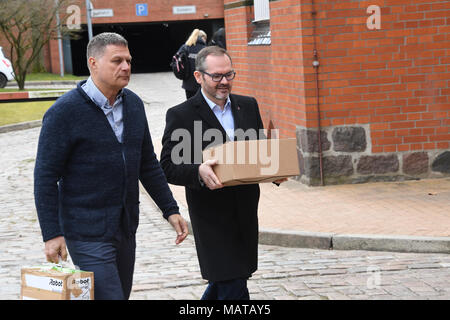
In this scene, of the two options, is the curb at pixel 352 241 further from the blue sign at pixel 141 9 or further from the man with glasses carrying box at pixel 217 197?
the blue sign at pixel 141 9

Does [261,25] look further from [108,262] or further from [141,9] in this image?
A: [141,9]

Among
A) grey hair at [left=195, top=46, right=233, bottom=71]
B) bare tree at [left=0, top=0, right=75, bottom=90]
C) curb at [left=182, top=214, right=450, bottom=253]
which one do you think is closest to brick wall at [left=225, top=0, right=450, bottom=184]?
curb at [left=182, top=214, right=450, bottom=253]

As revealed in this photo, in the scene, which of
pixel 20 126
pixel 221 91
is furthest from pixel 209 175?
pixel 20 126

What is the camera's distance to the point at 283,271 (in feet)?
23.8

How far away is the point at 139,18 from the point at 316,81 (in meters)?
36.8

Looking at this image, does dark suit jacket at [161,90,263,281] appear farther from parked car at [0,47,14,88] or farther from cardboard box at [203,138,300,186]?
parked car at [0,47,14,88]

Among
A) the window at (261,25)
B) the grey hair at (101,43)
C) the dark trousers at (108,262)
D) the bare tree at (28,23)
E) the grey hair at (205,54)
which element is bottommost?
the dark trousers at (108,262)

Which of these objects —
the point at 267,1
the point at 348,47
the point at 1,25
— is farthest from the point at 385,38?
the point at 1,25

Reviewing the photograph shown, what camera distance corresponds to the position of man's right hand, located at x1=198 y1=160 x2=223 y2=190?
4.61 meters

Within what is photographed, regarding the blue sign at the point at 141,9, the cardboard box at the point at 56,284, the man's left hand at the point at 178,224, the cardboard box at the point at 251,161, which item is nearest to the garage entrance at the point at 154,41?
the blue sign at the point at 141,9

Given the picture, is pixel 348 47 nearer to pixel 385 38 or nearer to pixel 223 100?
pixel 385 38

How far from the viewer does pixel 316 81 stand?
10.5 metres

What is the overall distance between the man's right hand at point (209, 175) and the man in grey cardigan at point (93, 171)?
1.28 feet

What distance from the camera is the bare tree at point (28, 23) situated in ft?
117
